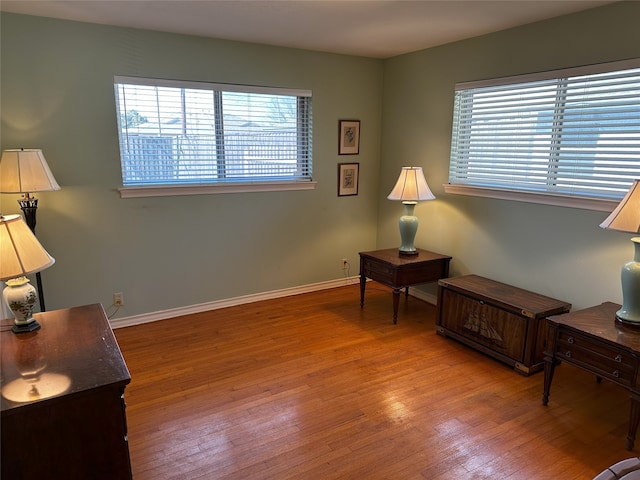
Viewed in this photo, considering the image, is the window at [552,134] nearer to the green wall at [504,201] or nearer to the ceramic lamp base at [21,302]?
the green wall at [504,201]

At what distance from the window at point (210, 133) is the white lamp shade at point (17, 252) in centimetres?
178

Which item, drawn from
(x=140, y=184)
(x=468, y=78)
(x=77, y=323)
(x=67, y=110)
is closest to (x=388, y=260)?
(x=468, y=78)

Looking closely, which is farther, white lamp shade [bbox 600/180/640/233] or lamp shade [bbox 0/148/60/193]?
lamp shade [bbox 0/148/60/193]

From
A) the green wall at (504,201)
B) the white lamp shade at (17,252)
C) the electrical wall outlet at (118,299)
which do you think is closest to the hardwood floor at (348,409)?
the electrical wall outlet at (118,299)

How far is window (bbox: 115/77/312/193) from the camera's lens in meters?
3.45

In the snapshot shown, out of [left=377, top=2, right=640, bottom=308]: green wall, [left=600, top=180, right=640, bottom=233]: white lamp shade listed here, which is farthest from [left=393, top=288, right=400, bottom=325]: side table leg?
[left=600, top=180, right=640, bottom=233]: white lamp shade

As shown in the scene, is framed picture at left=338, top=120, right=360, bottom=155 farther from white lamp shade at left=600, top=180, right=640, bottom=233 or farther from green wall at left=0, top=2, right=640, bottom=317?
white lamp shade at left=600, top=180, right=640, bottom=233

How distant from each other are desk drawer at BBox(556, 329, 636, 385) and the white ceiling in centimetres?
203

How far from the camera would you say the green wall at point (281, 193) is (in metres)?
2.97

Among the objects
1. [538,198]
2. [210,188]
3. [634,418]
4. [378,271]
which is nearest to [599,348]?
[634,418]

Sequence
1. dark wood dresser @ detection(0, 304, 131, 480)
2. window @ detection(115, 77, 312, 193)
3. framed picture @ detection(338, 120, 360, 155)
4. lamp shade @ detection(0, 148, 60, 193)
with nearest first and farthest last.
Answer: dark wood dresser @ detection(0, 304, 131, 480)
lamp shade @ detection(0, 148, 60, 193)
window @ detection(115, 77, 312, 193)
framed picture @ detection(338, 120, 360, 155)

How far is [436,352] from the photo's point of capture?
3.22m

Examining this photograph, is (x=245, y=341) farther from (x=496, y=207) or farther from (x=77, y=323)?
(x=496, y=207)

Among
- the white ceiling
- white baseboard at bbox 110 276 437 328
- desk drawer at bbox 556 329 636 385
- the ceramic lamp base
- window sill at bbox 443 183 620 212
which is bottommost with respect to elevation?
white baseboard at bbox 110 276 437 328
